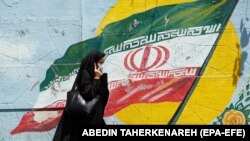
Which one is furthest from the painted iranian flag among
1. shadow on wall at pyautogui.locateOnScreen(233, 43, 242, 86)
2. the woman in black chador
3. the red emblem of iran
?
the woman in black chador

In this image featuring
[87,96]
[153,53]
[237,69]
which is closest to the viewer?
[87,96]

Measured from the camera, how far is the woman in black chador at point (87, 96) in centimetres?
498

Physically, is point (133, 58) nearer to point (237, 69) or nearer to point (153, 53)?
point (153, 53)

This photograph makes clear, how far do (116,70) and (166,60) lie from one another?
0.57m

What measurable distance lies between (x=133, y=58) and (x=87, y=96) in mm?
1549

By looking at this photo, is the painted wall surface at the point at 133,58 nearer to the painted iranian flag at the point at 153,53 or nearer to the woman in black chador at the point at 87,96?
the painted iranian flag at the point at 153,53

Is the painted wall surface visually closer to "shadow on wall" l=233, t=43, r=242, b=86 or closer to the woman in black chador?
"shadow on wall" l=233, t=43, r=242, b=86

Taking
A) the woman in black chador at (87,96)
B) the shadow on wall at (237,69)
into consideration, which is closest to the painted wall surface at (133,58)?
the shadow on wall at (237,69)

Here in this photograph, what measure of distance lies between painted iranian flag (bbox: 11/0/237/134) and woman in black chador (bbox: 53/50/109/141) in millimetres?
1307

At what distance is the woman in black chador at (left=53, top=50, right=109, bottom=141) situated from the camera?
16.3 feet

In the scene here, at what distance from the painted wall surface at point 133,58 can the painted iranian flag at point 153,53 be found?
0.01 meters

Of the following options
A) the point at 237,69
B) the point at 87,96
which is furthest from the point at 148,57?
the point at 87,96

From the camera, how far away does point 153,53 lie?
6.41 m

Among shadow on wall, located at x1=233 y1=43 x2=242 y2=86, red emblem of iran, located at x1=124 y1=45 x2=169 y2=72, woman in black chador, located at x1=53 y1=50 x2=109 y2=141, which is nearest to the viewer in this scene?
woman in black chador, located at x1=53 y1=50 x2=109 y2=141
